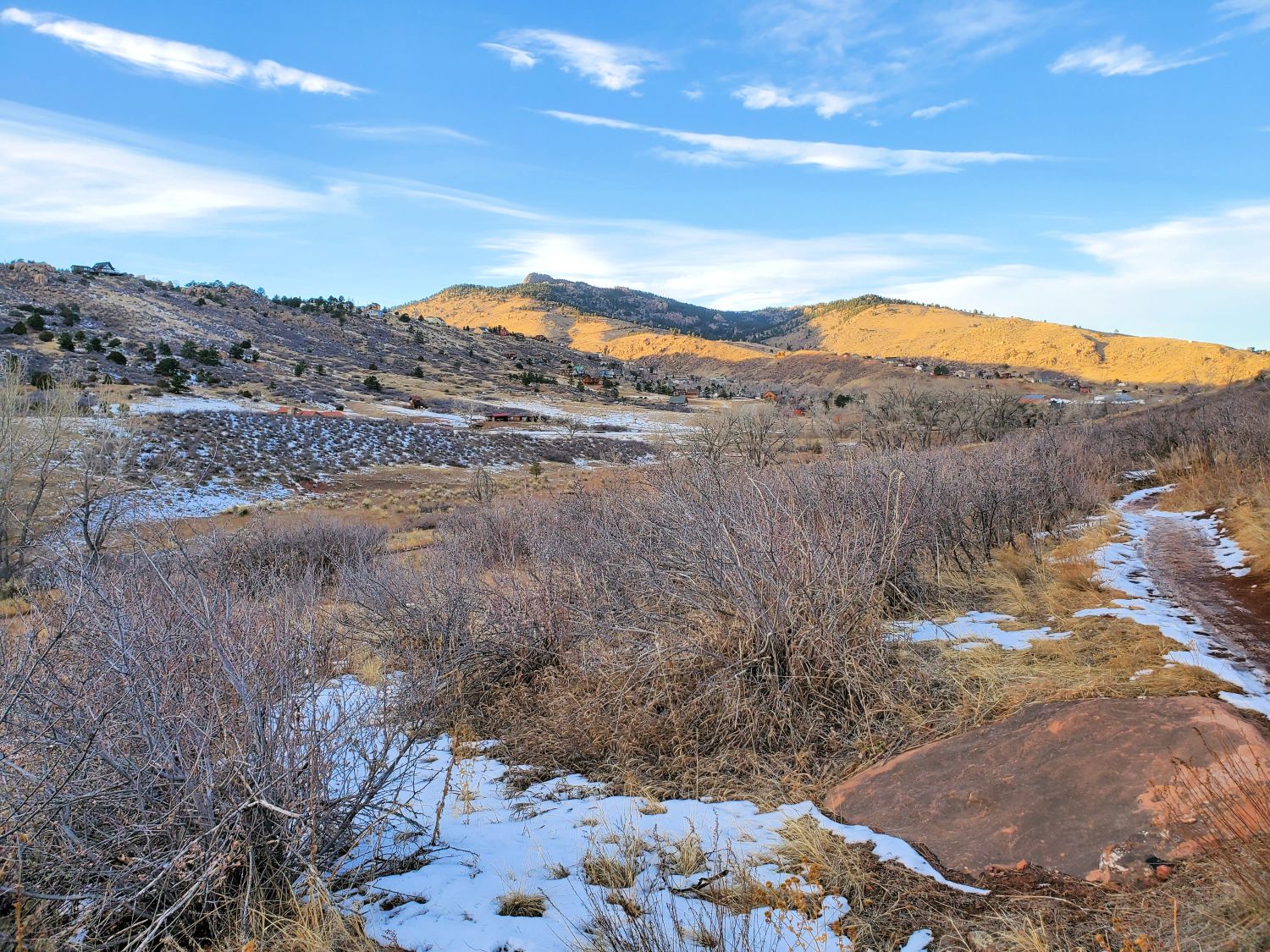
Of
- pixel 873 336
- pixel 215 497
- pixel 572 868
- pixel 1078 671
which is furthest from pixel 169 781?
pixel 873 336

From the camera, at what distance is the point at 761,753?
4.80 metres

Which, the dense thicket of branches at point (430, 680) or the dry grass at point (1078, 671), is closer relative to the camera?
the dense thicket of branches at point (430, 680)

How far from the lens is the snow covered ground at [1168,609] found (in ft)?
15.2

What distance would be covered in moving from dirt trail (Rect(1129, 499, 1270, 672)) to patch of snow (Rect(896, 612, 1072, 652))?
3.98 ft

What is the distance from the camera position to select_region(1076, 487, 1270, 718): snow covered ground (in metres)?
4.64

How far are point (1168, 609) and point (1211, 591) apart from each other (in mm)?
1204

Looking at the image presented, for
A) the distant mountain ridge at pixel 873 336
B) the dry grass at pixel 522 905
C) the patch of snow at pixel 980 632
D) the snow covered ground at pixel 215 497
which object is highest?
the distant mountain ridge at pixel 873 336

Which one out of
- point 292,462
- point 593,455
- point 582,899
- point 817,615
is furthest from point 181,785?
point 593,455

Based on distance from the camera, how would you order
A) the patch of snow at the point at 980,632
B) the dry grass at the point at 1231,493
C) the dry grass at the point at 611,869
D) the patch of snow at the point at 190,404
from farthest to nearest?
1. the patch of snow at the point at 190,404
2. the dry grass at the point at 1231,493
3. the patch of snow at the point at 980,632
4. the dry grass at the point at 611,869

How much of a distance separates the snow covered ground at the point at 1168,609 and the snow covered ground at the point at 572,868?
9.33 ft

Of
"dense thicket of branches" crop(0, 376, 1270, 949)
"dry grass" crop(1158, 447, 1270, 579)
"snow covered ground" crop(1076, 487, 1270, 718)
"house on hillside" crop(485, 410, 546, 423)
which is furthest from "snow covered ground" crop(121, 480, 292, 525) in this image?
"dry grass" crop(1158, 447, 1270, 579)

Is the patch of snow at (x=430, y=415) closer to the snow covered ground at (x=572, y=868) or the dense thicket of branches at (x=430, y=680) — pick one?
the dense thicket of branches at (x=430, y=680)

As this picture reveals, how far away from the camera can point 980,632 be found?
6.81m

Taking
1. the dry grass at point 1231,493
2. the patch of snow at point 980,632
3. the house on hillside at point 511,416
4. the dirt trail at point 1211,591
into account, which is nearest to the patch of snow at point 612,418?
the house on hillside at point 511,416
